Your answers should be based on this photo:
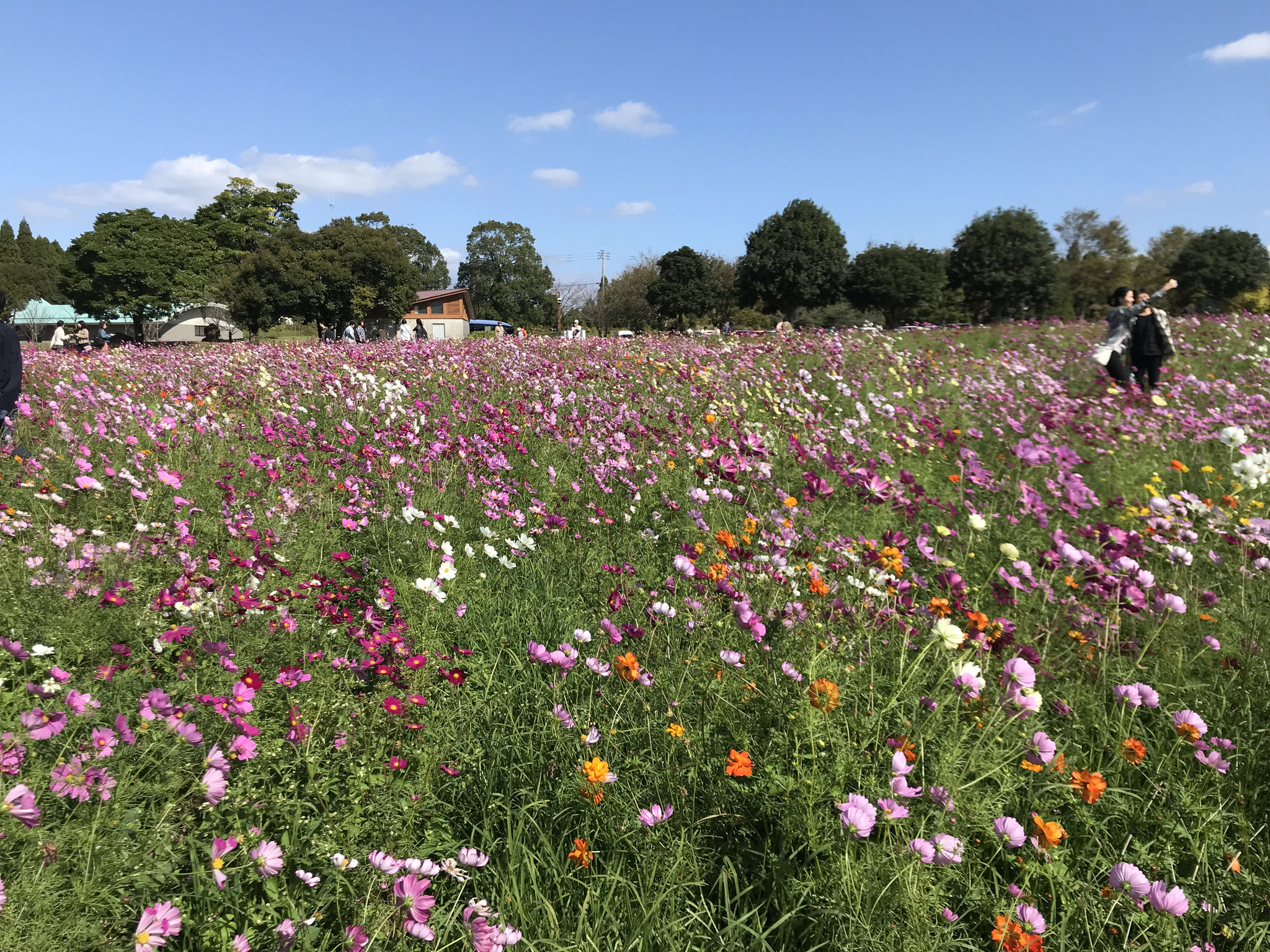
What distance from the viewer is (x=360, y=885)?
1590 millimetres

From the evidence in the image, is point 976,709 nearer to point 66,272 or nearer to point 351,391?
point 351,391

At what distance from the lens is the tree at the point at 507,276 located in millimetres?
69438

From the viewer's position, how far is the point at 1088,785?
1.55 meters

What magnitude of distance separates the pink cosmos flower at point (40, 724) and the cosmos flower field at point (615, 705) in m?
0.02

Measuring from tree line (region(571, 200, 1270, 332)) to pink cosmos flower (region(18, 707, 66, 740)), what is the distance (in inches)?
1187

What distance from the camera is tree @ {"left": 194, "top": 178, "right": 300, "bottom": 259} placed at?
5388 centimetres

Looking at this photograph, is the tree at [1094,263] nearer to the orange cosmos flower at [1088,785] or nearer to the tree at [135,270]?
the orange cosmos flower at [1088,785]

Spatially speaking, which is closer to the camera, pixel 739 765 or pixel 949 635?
pixel 739 765

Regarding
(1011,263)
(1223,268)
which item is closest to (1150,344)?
(1011,263)

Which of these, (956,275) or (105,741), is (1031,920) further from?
(956,275)

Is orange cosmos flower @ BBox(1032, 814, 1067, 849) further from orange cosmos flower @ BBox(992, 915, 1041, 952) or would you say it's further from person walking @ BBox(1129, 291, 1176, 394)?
person walking @ BBox(1129, 291, 1176, 394)

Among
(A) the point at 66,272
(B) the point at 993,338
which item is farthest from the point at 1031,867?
(A) the point at 66,272

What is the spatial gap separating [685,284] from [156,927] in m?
53.1

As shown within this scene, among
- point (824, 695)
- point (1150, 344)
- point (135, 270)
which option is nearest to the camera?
point (824, 695)
